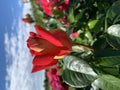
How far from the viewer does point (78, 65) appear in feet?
2.81

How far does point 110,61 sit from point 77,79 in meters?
0.10

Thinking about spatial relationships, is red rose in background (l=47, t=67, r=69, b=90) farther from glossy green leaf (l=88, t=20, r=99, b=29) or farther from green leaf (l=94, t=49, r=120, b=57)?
green leaf (l=94, t=49, r=120, b=57)

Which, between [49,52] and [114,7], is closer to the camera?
[49,52]

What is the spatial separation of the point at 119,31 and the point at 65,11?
3.32ft

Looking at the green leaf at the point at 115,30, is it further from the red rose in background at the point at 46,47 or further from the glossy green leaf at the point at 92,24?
the glossy green leaf at the point at 92,24

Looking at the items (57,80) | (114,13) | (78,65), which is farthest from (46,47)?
(57,80)

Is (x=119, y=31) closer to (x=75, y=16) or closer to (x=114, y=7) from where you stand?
(x=114, y=7)

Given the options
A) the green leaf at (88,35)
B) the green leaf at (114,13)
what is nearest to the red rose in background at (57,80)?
the green leaf at (88,35)

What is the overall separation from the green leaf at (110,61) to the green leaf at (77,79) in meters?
0.05

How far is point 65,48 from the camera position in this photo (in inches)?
35.5

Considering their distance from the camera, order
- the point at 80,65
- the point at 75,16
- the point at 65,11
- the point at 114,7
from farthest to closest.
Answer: the point at 65,11, the point at 75,16, the point at 114,7, the point at 80,65

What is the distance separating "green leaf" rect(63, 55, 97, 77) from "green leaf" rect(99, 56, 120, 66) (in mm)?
43

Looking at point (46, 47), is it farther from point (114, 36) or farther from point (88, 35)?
point (88, 35)

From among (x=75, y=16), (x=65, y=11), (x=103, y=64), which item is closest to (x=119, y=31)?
(x=103, y=64)
